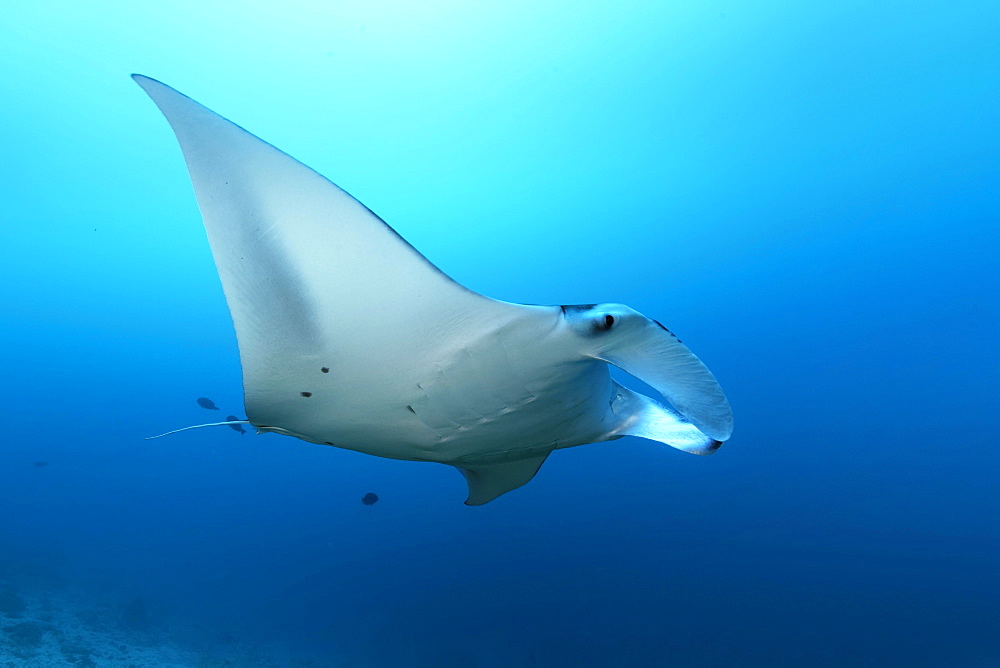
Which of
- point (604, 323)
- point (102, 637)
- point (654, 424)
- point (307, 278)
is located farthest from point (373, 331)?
point (102, 637)

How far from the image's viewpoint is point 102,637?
11.0m

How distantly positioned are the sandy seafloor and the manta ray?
10.3m

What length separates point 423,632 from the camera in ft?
48.0

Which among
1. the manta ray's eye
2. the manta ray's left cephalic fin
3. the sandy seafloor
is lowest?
A: the sandy seafloor

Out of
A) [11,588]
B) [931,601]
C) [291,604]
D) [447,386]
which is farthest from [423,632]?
[447,386]

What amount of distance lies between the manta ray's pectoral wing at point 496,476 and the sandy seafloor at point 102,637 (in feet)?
31.4

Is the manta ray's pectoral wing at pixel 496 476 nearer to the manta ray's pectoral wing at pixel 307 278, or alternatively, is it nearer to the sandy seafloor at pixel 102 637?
the manta ray's pectoral wing at pixel 307 278

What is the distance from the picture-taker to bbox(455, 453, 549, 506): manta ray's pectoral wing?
9.48ft

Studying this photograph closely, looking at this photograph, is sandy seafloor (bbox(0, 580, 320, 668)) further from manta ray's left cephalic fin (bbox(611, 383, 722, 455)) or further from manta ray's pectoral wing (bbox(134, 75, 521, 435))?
manta ray's left cephalic fin (bbox(611, 383, 722, 455))

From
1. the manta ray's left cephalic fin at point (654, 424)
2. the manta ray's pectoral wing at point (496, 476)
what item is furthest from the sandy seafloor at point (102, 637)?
the manta ray's left cephalic fin at point (654, 424)

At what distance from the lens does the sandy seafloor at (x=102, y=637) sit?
9.01 meters

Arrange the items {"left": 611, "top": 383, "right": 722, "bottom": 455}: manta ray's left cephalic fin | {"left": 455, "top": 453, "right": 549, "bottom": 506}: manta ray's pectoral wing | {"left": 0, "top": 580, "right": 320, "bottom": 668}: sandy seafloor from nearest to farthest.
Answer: {"left": 611, "top": 383, "right": 722, "bottom": 455}: manta ray's left cephalic fin → {"left": 455, "top": 453, "right": 549, "bottom": 506}: manta ray's pectoral wing → {"left": 0, "top": 580, "right": 320, "bottom": 668}: sandy seafloor

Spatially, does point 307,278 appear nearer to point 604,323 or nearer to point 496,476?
point 604,323

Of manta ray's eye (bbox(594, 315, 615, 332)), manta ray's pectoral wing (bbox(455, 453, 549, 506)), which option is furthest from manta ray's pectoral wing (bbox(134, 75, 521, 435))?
manta ray's pectoral wing (bbox(455, 453, 549, 506))
